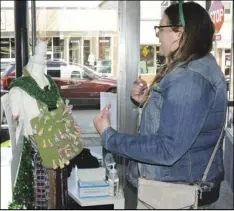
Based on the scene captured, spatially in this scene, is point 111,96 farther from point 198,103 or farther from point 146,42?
point 198,103

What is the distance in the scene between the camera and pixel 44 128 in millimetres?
1924

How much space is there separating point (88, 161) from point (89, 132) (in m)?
0.69

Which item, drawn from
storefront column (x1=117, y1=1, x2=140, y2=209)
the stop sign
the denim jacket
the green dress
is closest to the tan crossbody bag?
the denim jacket

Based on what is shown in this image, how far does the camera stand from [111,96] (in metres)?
2.90

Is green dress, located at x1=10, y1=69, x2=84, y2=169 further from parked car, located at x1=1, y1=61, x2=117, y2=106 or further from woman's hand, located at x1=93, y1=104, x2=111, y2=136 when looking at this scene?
parked car, located at x1=1, y1=61, x2=117, y2=106

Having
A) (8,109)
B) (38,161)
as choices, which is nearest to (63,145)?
(38,161)

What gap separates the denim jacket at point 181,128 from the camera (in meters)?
1.09

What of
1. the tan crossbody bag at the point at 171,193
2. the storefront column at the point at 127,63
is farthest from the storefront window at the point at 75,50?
the tan crossbody bag at the point at 171,193

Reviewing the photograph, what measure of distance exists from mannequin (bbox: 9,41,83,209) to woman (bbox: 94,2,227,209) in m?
0.74

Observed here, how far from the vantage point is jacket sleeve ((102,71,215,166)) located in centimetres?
109

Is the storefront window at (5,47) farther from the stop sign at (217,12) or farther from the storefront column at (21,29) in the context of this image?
the stop sign at (217,12)

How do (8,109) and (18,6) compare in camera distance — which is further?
(18,6)

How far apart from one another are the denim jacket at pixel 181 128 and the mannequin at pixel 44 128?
2.51ft

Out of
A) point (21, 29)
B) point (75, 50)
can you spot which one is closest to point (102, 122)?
point (75, 50)
